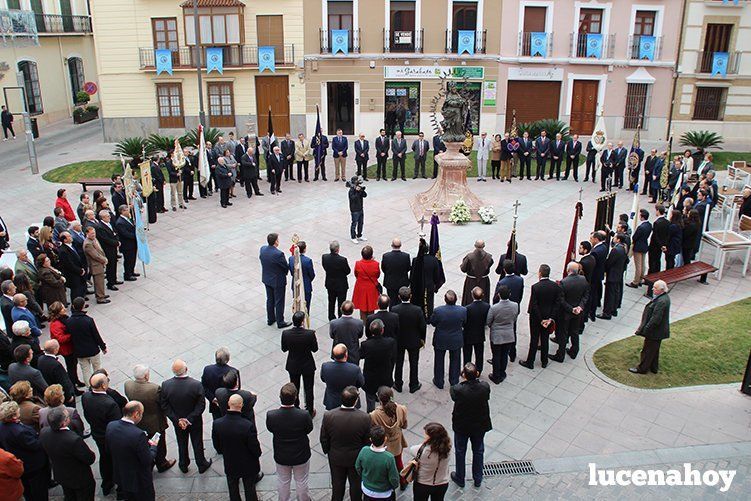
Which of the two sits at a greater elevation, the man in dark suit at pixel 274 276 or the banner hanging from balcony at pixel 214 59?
the banner hanging from balcony at pixel 214 59

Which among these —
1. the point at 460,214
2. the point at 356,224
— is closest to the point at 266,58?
the point at 460,214

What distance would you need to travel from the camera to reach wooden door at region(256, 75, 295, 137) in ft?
99.2

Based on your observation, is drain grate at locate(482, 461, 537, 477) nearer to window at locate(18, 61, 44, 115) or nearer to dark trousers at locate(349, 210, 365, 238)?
dark trousers at locate(349, 210, 365, 238)

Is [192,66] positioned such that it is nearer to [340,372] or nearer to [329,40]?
[329,40]

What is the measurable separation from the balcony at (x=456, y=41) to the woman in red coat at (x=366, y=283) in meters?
21.2

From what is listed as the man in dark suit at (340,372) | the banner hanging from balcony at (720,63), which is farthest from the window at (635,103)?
the man in dark suit at (340,372)

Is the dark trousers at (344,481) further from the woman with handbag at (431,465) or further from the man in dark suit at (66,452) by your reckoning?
the man in dark suit at (66,452)

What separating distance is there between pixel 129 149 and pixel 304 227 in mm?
8923

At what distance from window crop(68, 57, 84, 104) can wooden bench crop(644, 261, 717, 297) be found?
32.4 m

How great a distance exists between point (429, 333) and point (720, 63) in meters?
25.0

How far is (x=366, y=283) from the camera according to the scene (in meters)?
10.8

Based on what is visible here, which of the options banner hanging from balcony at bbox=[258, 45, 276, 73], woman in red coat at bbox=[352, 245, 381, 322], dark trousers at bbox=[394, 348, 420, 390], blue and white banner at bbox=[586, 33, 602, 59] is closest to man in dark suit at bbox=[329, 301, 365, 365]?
dark trousers at bbox=[394, 348, 420, 390]

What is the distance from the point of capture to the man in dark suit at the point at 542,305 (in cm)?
987

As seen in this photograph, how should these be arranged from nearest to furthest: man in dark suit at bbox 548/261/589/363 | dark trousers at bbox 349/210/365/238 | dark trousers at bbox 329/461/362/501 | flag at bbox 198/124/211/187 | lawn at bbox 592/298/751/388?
dark trousers at bbox 329/461/362/501
lawn at bbox 592/298/751/388
man in dark suit at bbox 548/261/589/363
dark trousers at bbox 349/210/365/238
flag at bbox 198/124/211/187
